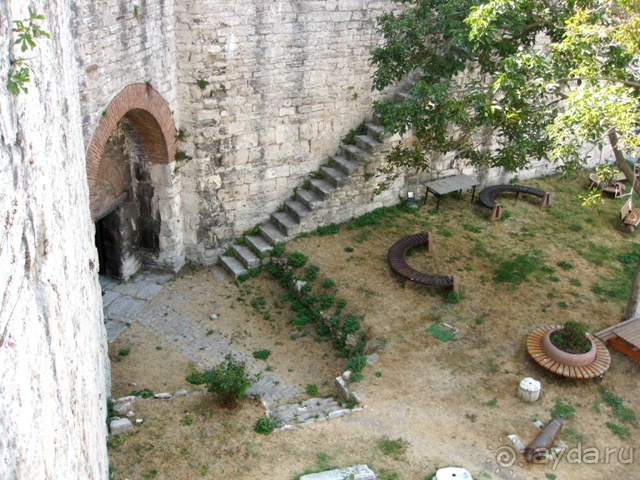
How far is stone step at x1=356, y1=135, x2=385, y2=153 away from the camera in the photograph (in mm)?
11148

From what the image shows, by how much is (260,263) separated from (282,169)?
164 centimetres

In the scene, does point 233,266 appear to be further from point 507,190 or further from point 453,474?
point 507,190

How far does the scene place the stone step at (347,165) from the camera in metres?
11.1

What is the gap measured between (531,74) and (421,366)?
12.6ft

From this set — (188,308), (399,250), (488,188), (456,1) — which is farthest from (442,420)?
(488,188)

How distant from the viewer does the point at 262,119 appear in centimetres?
1038

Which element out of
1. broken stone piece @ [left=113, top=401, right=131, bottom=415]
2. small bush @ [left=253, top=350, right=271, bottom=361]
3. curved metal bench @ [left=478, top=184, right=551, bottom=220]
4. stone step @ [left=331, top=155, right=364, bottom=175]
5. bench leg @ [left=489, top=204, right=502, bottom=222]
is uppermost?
stone step @ [left=331, top=155, right=364, bottom=175]

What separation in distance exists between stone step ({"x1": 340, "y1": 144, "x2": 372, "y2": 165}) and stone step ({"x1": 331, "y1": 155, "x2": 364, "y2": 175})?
6 centimetres

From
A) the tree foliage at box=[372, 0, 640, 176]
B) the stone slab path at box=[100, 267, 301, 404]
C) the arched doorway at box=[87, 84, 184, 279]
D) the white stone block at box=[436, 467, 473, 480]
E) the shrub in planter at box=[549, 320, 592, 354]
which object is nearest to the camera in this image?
the white stone block at box=[436, 467, 473, 480]

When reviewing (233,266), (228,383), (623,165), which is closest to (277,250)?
(233,266)

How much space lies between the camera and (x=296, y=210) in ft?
36.1

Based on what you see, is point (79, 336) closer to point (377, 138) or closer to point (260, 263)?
point (260, 263)

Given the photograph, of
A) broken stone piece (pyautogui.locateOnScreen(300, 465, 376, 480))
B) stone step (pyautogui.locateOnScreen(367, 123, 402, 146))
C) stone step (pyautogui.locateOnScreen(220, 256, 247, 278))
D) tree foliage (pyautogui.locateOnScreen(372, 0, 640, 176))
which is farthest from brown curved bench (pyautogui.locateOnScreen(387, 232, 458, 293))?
broken stone piece (pyautogui.locateOnScreen(300, 465, 376, 480))

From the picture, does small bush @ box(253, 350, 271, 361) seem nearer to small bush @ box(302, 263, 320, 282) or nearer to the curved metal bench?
small bush @ box(302, 263, 320, 282)
